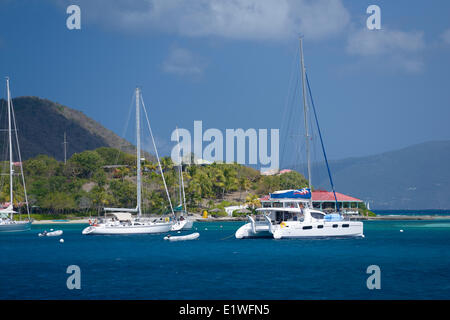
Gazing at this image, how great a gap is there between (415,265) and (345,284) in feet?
33.2

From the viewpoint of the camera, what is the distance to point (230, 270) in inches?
1373

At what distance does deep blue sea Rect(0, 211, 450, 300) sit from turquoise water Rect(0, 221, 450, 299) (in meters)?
0.05

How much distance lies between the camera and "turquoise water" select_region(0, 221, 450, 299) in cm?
2692

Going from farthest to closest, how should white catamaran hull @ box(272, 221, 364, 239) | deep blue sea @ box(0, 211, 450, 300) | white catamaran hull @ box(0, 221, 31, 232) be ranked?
white catamaran hull @ box(0, 221, 31, 232) < white catamaran hull @ box(272, 221, 364, 239) < deep blue sea @ box(0, 211, 450, 300)

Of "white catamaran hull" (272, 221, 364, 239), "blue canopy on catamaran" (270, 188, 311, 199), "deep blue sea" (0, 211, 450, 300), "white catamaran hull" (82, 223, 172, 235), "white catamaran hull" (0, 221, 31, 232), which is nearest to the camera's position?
"deep blue sea" (0, 211, 450, 300)

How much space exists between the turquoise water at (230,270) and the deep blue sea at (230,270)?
5 centimetres

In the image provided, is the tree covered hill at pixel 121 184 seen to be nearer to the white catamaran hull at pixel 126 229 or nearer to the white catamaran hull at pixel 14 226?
the white catamaran hull at pixel 14 226

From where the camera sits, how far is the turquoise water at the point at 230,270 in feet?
88.3
